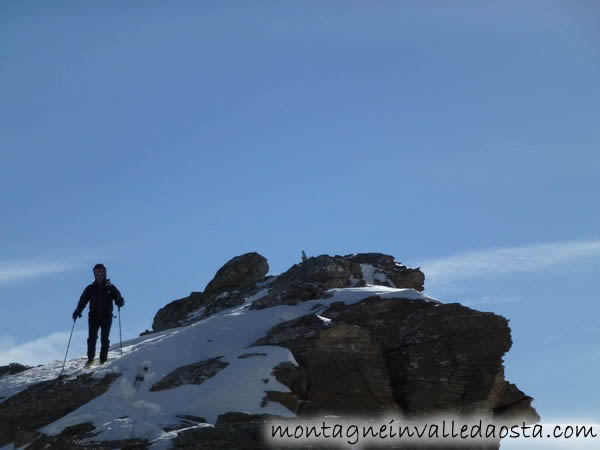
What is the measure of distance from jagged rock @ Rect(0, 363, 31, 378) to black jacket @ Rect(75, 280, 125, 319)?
186 inches

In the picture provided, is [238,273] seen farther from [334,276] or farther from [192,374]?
[192,374]

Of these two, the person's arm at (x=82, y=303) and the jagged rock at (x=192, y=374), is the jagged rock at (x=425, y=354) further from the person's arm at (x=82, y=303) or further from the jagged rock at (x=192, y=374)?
the person's arm at (x=82, y=303)

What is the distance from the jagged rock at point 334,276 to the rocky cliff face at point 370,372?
2.27m

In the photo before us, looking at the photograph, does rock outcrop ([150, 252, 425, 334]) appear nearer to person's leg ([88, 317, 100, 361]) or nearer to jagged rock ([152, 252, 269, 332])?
jagged rock ([152, 252, 269, 332])

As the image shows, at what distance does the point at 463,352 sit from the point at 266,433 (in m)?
9.57

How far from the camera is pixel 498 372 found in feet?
91.5

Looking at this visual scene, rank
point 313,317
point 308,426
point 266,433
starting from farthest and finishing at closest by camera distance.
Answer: point 313,317
point 308,426
point 266,433

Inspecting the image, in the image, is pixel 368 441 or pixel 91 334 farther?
pixel 91 334

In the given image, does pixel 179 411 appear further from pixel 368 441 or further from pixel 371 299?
pixel 371 299

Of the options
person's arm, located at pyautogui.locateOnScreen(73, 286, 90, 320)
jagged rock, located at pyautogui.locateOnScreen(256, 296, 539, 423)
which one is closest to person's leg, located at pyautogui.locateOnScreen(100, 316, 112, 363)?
person's arm, located at pyautogui.locateOnScreen(73, 286, 90, 320)

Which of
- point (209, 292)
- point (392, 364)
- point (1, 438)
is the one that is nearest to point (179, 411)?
point (1, 438)

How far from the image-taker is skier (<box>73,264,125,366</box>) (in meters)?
29.2

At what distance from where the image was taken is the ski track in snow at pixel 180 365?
24344mm

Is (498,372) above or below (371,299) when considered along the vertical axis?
below
